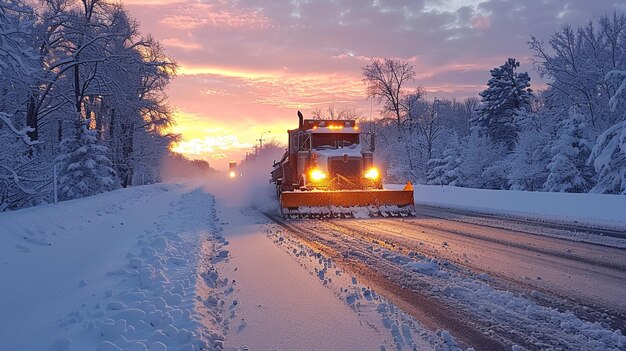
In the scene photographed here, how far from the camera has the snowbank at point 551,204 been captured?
14844 millimetres

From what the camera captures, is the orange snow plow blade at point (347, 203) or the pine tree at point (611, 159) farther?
the pine tree at point (611, 159)

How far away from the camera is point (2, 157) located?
15.1 m

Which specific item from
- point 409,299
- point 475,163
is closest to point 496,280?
point 409,299

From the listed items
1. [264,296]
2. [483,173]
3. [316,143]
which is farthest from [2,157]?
[483,173]

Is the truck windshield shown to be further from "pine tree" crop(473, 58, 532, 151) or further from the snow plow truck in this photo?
"pine tree" crop(473, 58, 532, 151)

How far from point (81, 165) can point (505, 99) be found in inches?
1566

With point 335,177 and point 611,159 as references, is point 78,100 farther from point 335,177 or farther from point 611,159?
point 611,159

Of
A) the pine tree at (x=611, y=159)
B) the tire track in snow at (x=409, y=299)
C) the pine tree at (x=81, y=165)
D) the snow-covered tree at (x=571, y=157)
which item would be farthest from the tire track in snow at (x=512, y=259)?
the snow-covered tree at (x=571, y=157)

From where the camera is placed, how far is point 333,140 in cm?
1714

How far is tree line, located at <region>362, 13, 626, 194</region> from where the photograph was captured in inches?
1062

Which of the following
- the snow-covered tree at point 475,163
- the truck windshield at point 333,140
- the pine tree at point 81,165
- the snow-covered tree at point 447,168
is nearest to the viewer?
the truck windshield at point 333,140

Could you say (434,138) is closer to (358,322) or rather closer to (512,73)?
(512,73)

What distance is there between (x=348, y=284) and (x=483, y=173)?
36.7 metres

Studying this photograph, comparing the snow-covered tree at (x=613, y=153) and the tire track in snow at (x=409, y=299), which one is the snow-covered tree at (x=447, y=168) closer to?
the snow-covered tree at (x=613, y=153)
